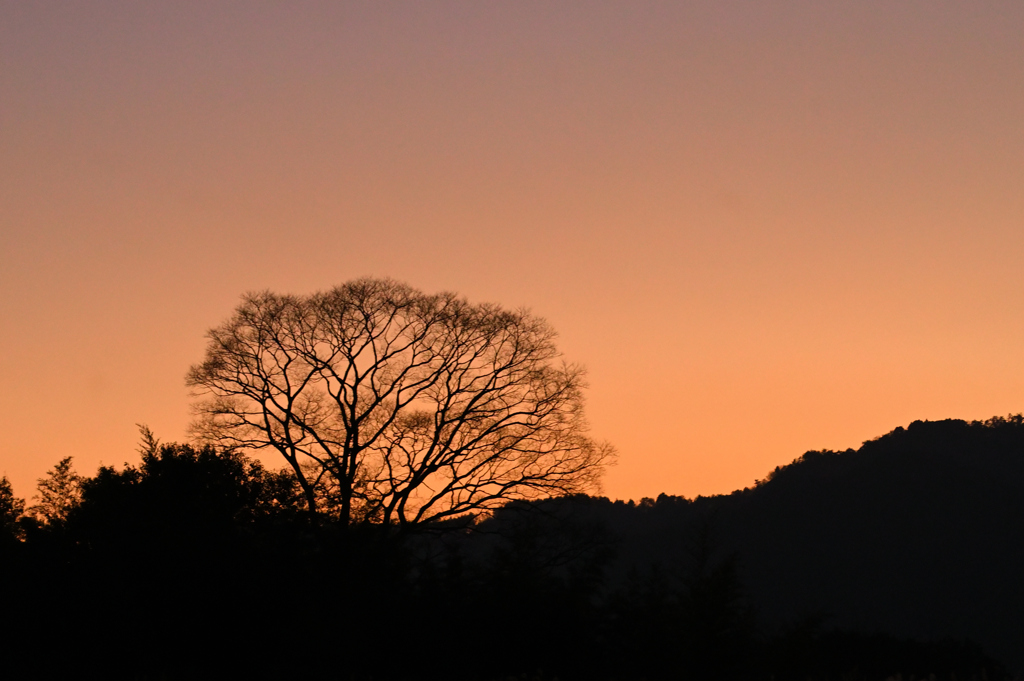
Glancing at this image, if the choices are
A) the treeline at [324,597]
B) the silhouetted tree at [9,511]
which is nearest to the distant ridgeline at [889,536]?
the treeline at [324,597]

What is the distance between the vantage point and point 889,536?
99438 mm

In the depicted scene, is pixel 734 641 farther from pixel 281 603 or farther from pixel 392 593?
pixel 281 603

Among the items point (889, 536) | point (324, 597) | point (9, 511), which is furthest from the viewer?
point (889, 536)

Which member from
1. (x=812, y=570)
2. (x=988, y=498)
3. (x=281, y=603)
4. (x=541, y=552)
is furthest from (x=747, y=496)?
Result: (x=281, y=603)

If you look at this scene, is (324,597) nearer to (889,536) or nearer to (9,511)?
(9,511)

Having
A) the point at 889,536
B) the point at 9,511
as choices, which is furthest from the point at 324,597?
the point at 889,536

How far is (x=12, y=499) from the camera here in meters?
27.9

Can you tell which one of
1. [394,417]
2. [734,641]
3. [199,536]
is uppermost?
[394,417]

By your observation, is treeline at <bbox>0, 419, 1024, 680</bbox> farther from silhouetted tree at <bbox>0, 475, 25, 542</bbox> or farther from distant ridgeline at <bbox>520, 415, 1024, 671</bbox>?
distant ridgeline at <bbox>520, 415, 1024, 671</bbox>

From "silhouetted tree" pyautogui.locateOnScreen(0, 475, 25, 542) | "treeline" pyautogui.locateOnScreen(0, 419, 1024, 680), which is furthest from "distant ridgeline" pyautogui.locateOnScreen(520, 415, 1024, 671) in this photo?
"silhouetted tree" pyautogui.locateOnScreen(0, 475, 25, 542)

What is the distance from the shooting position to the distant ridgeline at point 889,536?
85.8 m

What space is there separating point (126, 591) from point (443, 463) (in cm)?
1106

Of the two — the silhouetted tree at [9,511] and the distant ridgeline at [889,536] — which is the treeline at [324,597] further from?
the distant ridgeline at [889,536]

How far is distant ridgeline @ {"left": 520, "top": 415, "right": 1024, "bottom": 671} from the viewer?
282 ft
